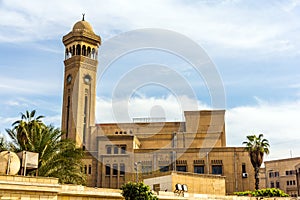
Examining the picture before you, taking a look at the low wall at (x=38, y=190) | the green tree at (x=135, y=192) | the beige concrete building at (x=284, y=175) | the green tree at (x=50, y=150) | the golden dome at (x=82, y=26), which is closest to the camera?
the low wall at (x=38, y=190)

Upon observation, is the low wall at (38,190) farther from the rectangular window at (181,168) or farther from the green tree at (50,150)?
the rectangular window at (181,168)

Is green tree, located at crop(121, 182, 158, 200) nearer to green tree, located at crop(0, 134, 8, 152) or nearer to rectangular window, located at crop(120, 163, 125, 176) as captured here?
green tree, located at crop(0, 134, 8, 152)

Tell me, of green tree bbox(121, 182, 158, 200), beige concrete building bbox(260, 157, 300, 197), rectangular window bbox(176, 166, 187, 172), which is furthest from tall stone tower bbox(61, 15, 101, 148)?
green tree bbox(121, 182, 158, 200)

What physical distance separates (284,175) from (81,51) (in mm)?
40502

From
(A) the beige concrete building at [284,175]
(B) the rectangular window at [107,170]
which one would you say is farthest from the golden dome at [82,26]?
(A) the beige concrete building at [284,175]

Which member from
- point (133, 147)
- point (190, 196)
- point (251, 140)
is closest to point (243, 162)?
point (251, 140)

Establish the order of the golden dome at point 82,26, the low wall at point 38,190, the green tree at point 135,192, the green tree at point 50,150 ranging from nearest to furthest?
the low wall at point 38,190, the green tree at point 135,192, the green tree at point 50,150, the golden dome at point 82,26

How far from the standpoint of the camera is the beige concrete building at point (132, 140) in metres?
52.8

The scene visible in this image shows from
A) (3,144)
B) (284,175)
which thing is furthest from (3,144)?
(284,175)

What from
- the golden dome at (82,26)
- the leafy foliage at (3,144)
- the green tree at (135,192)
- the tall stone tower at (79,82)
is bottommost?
the green tree at (135,192)

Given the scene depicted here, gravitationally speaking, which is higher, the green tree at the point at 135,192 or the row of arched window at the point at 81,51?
the row of arched window at the point at 81,51

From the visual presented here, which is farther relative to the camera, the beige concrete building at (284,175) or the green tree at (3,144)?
the beige concrete building at (284,175)

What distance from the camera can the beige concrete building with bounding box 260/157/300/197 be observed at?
64.9 m

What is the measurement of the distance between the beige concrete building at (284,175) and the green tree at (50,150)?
1856 inches
